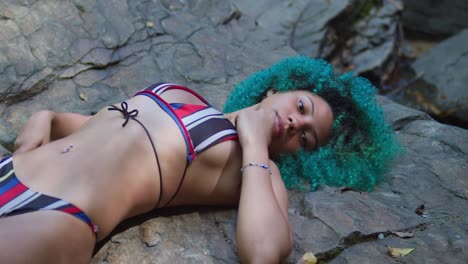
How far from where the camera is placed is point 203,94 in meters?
3.92

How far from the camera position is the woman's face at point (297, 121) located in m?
2.96

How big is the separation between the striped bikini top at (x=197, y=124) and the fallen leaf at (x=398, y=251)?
92 cm

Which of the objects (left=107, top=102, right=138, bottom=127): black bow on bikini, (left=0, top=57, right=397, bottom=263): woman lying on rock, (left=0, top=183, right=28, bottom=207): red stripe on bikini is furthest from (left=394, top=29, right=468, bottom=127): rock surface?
(left=0, top=183, right=28, bottom=207): red stripe on bikini

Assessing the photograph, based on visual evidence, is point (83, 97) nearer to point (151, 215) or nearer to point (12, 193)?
point (151, 215)

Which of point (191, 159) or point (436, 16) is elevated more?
point (191, 159)

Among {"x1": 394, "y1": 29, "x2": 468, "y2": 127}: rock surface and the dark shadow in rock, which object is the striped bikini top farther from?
{"x1": 394, "y1": 29, "x2": 468, "y2": 127}: rock surface

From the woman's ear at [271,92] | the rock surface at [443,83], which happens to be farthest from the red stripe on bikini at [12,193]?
the rock surface at [443,83]

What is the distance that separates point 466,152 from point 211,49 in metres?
2.10

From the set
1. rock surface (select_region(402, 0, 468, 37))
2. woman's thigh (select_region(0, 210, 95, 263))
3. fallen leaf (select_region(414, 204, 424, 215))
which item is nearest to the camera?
woman's thigh (select_region(0, 210, 95, 263))

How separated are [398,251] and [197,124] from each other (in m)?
1.13

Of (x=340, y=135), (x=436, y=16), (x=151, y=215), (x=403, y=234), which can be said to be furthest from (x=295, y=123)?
(x=436, y=16)

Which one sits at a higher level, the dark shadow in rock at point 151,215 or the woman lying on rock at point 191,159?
the woman lying on rock at point 191,159

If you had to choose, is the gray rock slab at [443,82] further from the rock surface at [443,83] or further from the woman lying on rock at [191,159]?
the woman lying on rock at [191,159]

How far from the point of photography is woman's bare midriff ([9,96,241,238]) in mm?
2262
